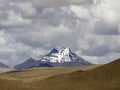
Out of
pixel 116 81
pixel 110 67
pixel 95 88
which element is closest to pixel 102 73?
pixel 110 67

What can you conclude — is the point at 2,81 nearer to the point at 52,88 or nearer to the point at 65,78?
the point at 52,88

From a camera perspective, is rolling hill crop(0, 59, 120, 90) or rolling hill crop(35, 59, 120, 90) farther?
rolling hill crop(35, 59, 120, 90)

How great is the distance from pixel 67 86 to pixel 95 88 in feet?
38.7

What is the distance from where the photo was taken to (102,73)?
134m

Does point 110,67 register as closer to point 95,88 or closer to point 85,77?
point 85,77

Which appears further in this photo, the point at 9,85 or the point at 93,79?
the point at 93,79

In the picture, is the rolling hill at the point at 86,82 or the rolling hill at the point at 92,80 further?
the rolling hill at the point at 92,80

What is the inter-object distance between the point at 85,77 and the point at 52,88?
2017 cm

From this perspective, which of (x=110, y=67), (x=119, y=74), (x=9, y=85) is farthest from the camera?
(x=110, y=67)

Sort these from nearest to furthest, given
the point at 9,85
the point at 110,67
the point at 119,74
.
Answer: the point at 9,85, the point at 119,74, the point at 110,67

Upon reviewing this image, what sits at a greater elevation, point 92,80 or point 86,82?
point 92,80

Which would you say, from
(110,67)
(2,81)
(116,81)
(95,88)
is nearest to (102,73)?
(110,67)

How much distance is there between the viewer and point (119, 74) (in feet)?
414

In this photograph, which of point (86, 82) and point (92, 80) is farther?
point (92, 80)
